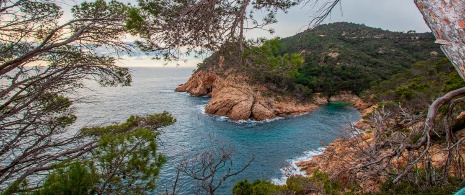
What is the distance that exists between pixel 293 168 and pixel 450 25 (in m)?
14.4

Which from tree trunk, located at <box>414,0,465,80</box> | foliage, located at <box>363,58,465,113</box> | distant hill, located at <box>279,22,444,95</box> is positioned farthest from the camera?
distant hill, located at <box>279,22,444,95</box>

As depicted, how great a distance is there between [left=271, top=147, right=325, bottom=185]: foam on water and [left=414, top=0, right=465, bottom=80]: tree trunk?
41.1ft

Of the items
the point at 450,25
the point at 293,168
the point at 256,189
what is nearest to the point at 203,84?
the point at 293,168

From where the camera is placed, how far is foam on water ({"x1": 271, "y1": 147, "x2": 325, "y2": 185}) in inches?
522

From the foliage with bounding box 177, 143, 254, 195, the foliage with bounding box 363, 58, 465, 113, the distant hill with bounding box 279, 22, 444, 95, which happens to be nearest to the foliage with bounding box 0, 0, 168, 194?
the foliage with bounding box 177, 143, 254, 195

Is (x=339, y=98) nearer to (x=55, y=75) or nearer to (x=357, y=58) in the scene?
(x=357, y=58)

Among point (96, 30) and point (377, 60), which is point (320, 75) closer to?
point (377, 60)

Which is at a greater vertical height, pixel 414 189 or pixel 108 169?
pixel 414 189

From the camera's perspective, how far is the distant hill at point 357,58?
40.5 m

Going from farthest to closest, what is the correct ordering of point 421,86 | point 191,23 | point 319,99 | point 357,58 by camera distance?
point 357,58 → point 319,99 → point 421,86 → point 191,23

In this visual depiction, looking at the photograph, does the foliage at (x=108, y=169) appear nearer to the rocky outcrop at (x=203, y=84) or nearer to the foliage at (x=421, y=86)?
the foliage at (x=421, y=86)

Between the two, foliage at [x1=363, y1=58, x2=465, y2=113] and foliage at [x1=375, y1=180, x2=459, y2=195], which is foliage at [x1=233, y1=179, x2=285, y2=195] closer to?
foliage at [x1=375, y1=180, x2=459, y2=195]

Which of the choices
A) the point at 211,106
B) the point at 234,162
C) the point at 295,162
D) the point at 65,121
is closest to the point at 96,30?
the point at 65,121

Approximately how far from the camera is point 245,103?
28.4 m
